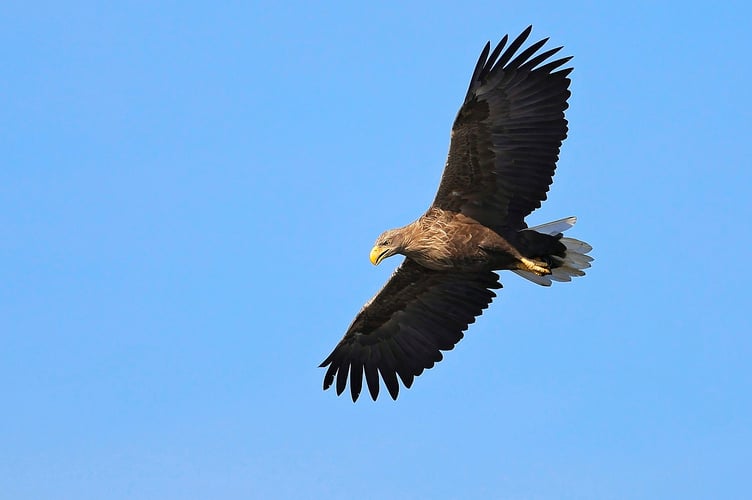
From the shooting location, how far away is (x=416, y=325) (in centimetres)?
1370

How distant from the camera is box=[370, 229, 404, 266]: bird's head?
12.2 metres

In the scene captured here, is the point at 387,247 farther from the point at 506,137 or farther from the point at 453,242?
the point at 506,137

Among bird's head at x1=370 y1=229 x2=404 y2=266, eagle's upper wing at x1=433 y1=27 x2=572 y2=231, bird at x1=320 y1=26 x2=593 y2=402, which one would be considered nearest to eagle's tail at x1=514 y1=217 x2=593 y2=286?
bird at x1=320 y1=26 x2=593 y2=402

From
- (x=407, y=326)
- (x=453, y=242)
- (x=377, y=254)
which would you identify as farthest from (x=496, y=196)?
(x=407, y=326)

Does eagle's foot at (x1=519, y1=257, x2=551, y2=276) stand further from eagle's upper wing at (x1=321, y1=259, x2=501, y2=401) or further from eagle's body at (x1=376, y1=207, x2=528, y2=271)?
eagle's upper wing at (x1=321, y1=259, x2=501, y2=401)

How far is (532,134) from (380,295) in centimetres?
263

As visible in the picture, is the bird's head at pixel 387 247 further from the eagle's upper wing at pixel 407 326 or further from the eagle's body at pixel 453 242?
the eagle's upper wing at pixel 407 326

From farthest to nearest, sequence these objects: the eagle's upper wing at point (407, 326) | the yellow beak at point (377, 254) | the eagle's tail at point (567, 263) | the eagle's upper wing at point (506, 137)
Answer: the eagle's upper wing at point (407, 326), the eagle's tail at point (567, 263), the yellow beak at point (377, 254), the eagle's upper wing at point (506, 137)

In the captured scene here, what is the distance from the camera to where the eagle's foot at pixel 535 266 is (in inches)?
483

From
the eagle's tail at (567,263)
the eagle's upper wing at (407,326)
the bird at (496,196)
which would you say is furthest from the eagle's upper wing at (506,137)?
the eagle's upper wing at (407,326)

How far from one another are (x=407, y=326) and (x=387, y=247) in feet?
5.72

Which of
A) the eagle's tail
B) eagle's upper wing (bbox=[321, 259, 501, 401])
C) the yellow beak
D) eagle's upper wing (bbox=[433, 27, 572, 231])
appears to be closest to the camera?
eagle's upper wing (bbox=[433, 27, 572, 231])

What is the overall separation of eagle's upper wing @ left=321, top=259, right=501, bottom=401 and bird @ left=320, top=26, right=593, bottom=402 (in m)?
0.02

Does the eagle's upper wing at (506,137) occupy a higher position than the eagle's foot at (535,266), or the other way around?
the eagle's upper wing at (506,137)
